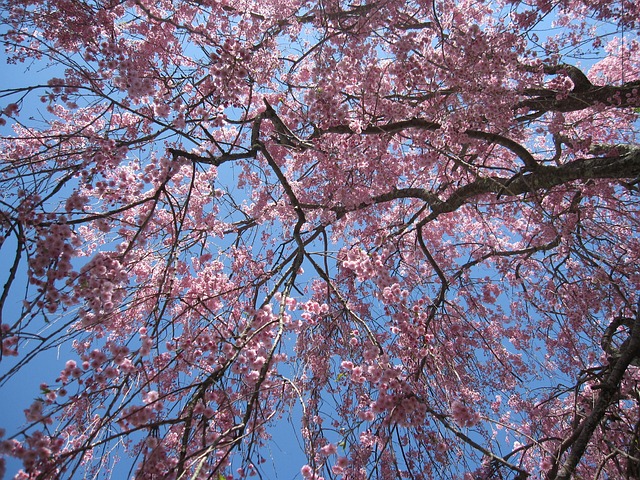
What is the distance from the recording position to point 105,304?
2.61m

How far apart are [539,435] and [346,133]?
4903 millimetres

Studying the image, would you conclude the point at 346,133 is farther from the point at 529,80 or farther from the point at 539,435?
the point at 539,435

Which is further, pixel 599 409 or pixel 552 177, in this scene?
pixel 552 177

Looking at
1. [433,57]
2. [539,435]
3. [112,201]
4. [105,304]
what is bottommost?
[539,435]

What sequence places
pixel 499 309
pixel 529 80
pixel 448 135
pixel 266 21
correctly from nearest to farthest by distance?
pixel 448 135 < pixel 529 80 < pixel 266 21 < pixel 499 309

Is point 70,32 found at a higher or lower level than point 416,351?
higher

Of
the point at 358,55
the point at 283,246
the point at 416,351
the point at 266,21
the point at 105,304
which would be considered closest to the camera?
the point at 105,304

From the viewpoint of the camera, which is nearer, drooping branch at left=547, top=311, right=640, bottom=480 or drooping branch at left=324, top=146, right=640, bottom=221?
drooping branch at left=547, top=311, right=640, bottom=480

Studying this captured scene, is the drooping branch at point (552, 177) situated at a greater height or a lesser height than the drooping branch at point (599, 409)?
greater

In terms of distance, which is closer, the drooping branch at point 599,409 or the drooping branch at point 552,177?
the drooping branch at point 599,409

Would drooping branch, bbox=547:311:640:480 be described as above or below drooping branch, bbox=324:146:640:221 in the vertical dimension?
below

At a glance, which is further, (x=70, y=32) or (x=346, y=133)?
(x=346, y=133)

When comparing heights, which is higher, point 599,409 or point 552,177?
point 552,177

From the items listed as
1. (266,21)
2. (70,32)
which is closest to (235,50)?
(70,32)
